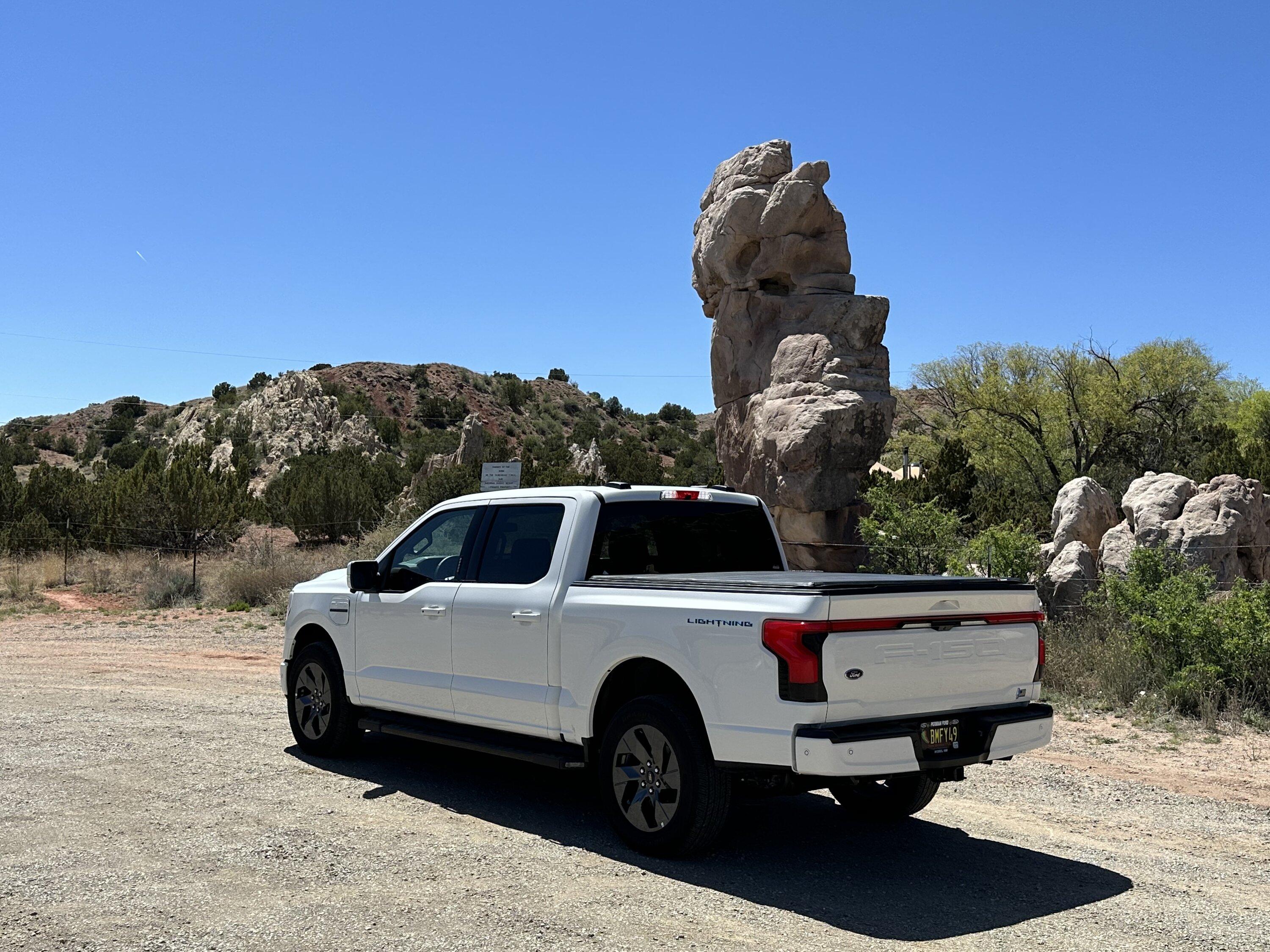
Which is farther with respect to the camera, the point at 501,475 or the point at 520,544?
the point at 501,475

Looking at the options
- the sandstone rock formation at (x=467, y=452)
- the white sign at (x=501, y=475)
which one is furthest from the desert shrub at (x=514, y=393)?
the white sign at (x=501, y=475)

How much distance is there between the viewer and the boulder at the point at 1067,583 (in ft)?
47.9

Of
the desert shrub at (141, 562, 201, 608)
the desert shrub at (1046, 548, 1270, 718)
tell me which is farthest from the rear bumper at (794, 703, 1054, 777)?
the desert shrub at (141, 562, 201, 608)

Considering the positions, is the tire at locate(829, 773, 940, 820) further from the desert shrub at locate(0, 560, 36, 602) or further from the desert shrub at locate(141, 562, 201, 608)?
the desert shrub at locate(0, 560, 36, 602)

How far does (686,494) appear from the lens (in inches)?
307

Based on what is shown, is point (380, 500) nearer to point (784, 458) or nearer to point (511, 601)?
point (784, 458)

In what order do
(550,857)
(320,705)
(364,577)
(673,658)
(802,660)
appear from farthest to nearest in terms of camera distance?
(320,705) → (364,577) → (550,857) → (673,658) → (802,660)

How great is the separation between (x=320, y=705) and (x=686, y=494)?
3.49 metres

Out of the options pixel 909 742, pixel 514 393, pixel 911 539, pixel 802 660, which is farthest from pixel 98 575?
pixel 514 393

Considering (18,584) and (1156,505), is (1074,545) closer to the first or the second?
(1156,505)

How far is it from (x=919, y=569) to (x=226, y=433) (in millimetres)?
55050

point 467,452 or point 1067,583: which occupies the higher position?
point 467,452

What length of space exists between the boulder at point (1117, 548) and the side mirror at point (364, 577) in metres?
11.3

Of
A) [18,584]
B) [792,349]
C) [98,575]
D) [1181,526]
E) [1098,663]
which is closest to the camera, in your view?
[1098,663]
